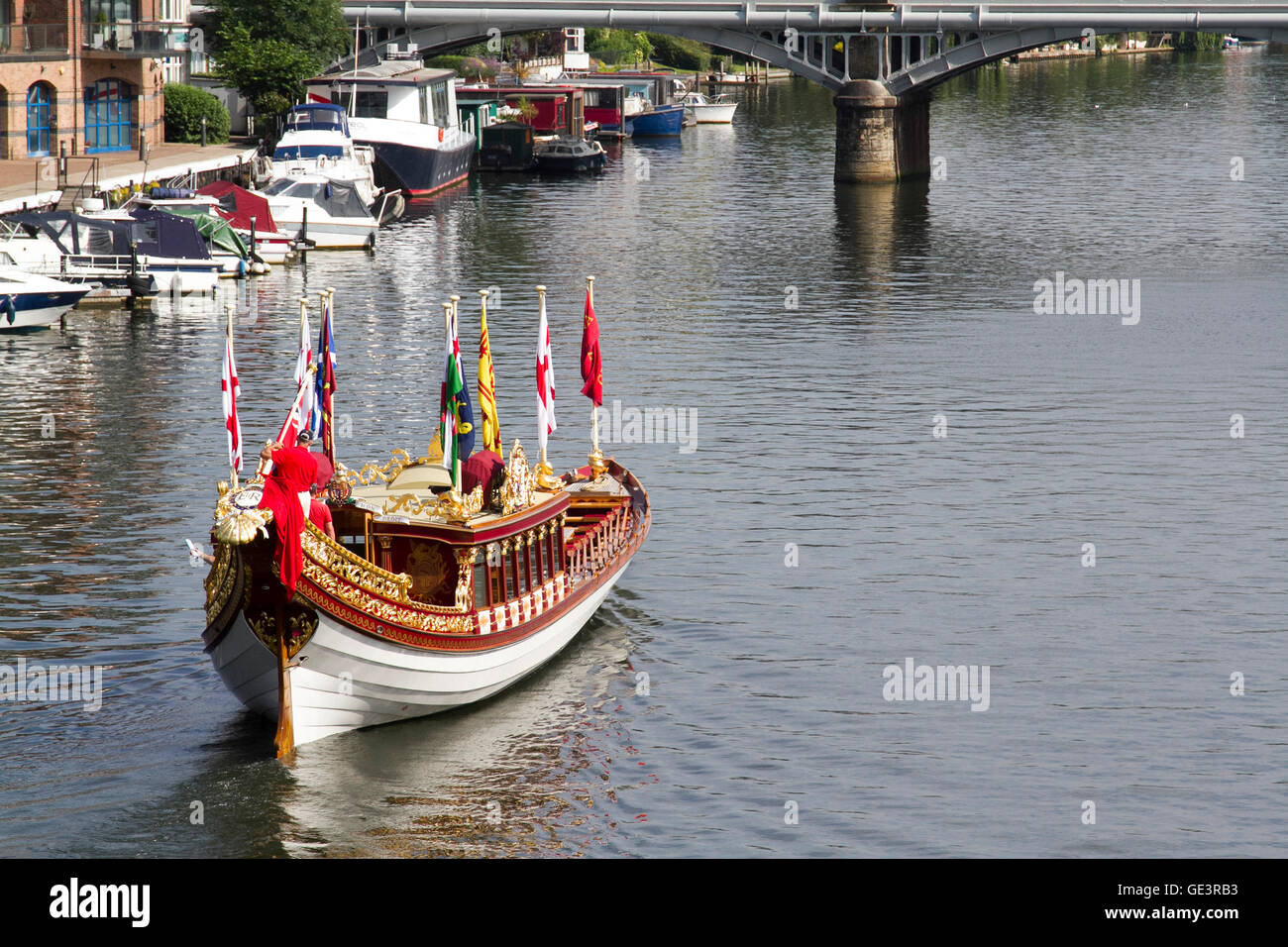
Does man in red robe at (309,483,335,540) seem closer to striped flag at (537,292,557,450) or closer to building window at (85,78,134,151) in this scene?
striped flag at (537,292,557,450)

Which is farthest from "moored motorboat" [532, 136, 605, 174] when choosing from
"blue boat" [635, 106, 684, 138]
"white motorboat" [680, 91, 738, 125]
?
"white motorboat" [680, 91, 738, 125]

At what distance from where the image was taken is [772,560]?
35.5 m

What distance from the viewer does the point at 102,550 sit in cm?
3494

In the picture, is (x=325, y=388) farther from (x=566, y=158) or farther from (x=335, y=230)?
(x=566, y=158)

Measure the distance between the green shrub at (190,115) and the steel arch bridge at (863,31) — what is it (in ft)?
41.6

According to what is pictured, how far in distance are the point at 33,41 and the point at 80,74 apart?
3.51 meters

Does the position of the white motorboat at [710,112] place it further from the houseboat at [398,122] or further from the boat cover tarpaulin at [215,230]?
the boat cover tarpaulin at [215,230]

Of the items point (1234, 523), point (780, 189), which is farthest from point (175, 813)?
point (780, 189)

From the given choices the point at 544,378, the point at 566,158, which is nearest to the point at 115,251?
the point at 544,378

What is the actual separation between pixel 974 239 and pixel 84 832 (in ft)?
198

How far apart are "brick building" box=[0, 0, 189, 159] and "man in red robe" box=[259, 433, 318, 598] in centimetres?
6073

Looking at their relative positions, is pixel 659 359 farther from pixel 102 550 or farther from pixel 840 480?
pixel 102 550

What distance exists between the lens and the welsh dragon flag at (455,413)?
2709 cm

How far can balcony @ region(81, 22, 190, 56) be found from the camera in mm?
86688
